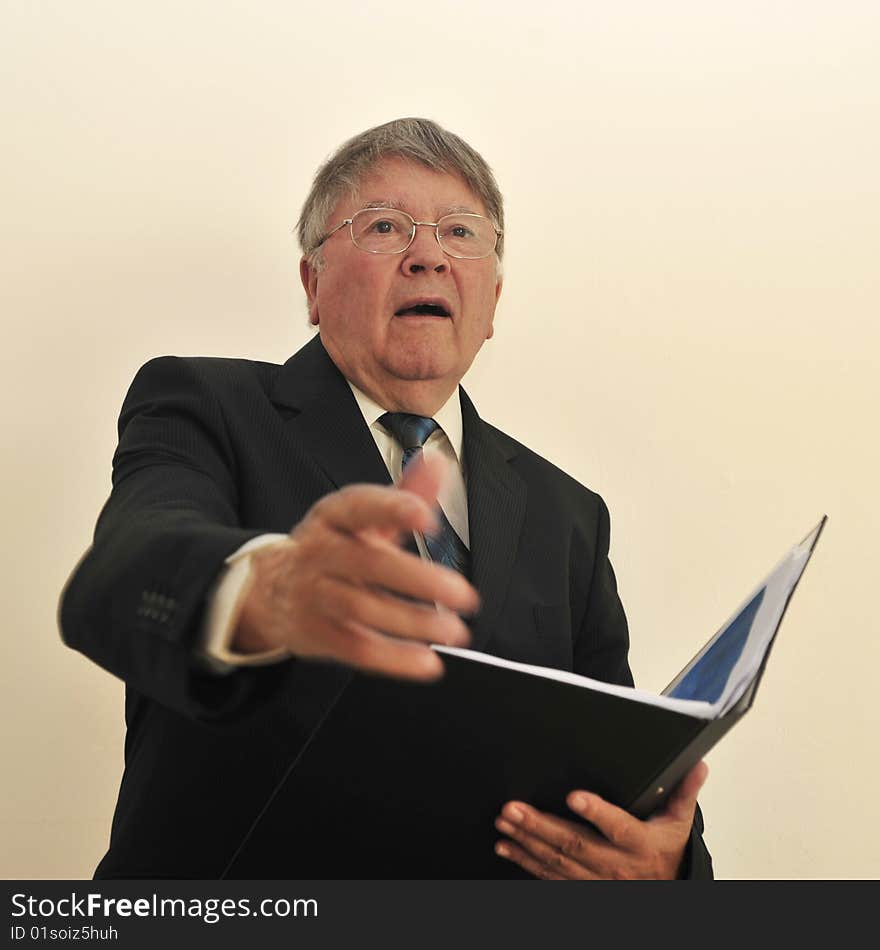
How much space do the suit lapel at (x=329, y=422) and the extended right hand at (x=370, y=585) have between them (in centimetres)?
79

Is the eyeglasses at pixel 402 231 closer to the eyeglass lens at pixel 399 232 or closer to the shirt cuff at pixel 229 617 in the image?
the eyeglass lens at pixel 399 232

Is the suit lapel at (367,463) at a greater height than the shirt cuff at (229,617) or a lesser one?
greater

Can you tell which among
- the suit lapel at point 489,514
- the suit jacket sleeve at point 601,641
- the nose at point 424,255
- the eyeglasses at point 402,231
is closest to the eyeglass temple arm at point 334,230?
the eyeglasses at point 402,231

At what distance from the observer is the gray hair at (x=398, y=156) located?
5.94 feet

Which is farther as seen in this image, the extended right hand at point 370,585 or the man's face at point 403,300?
the man's face at point 403,300

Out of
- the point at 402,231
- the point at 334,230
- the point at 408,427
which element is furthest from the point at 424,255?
the point at 408,427

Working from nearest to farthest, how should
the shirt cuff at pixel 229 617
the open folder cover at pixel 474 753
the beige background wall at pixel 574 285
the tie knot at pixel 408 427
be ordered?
the shirt cuff at pixel 229 617
the open folder cover at pixel 474 753
the tie knot at pixel 408 427
the beige background wall at pixel 574 285

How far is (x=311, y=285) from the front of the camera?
1.93m

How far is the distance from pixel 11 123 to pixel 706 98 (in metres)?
1.37

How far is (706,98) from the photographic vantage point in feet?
7.90

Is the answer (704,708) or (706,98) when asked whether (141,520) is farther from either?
(706,98)

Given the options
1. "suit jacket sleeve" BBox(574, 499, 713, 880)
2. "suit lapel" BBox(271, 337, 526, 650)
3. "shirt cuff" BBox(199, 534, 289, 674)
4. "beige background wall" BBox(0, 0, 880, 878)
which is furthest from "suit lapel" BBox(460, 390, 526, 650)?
"shirt cuff" BBox(199, 534, 289, 674)

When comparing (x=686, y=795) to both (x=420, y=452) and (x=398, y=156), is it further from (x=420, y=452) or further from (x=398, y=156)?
(x=398, y=156)

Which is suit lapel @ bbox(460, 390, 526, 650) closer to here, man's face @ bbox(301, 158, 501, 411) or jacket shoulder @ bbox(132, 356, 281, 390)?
man's face @ bbox(301, 158, 501, 411)
